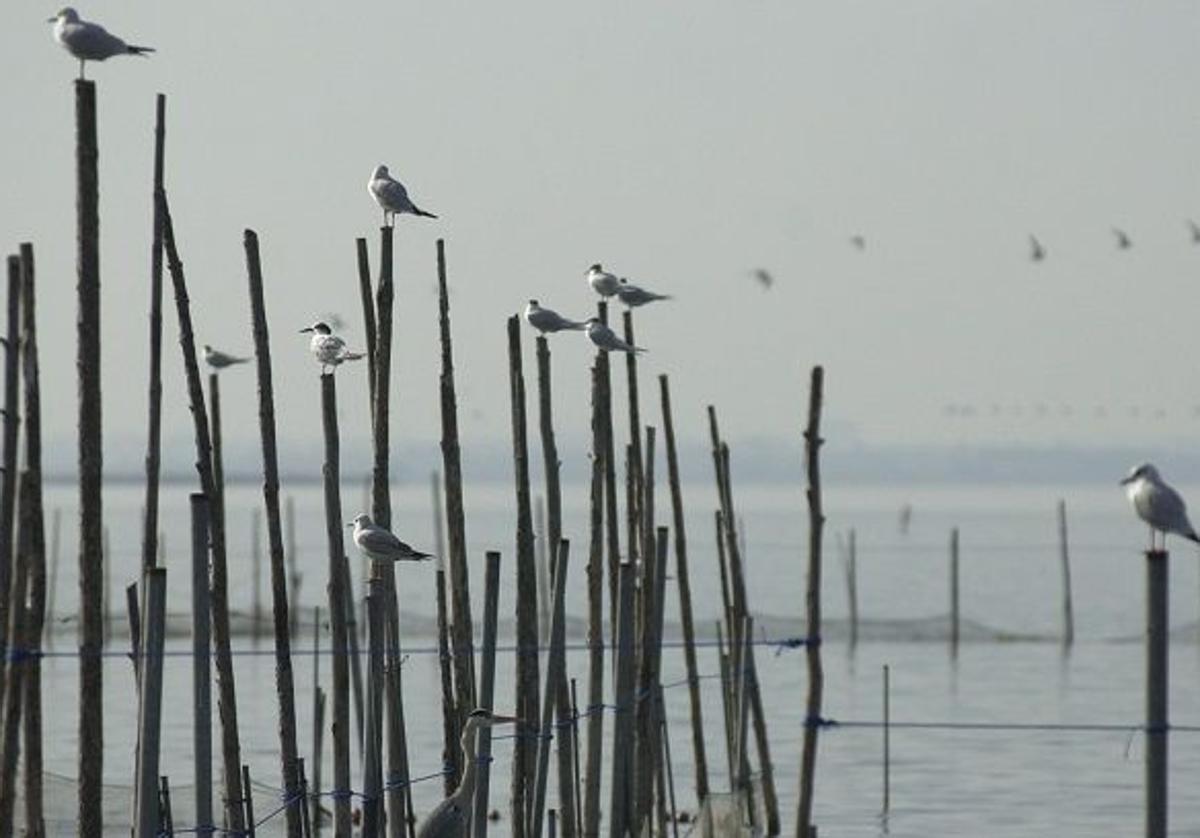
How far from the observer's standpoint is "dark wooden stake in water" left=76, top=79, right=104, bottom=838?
12.1 meters

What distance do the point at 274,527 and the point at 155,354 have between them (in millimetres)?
1219

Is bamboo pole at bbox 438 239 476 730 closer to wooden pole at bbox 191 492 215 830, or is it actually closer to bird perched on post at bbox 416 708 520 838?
bird perched on post at bbox 416 708 520 838

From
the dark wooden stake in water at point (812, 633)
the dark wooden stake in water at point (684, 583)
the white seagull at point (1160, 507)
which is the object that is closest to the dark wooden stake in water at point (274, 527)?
the dark wooden stake in water at point (812, 633)

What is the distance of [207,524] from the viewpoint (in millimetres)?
12250

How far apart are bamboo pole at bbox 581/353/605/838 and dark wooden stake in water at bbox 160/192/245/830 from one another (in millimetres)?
2466

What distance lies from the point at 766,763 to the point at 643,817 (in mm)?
4286

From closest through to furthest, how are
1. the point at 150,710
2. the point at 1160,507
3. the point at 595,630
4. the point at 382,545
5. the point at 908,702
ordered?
1. the point at 150,710
2. the point at 1160,507
3. the point at 382,545
4. the point at 595,630
5. the point at 908,702

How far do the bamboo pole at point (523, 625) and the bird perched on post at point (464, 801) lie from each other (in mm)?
649

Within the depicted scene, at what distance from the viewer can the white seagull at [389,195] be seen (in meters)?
18.0

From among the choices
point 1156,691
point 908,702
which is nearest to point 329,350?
point 1156,691

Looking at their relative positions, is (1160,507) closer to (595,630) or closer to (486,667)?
(486,667)

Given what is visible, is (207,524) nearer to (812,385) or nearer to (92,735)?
(92,735)

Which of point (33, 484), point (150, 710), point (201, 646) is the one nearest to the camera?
point (150, 710)

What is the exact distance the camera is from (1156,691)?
1112cm
